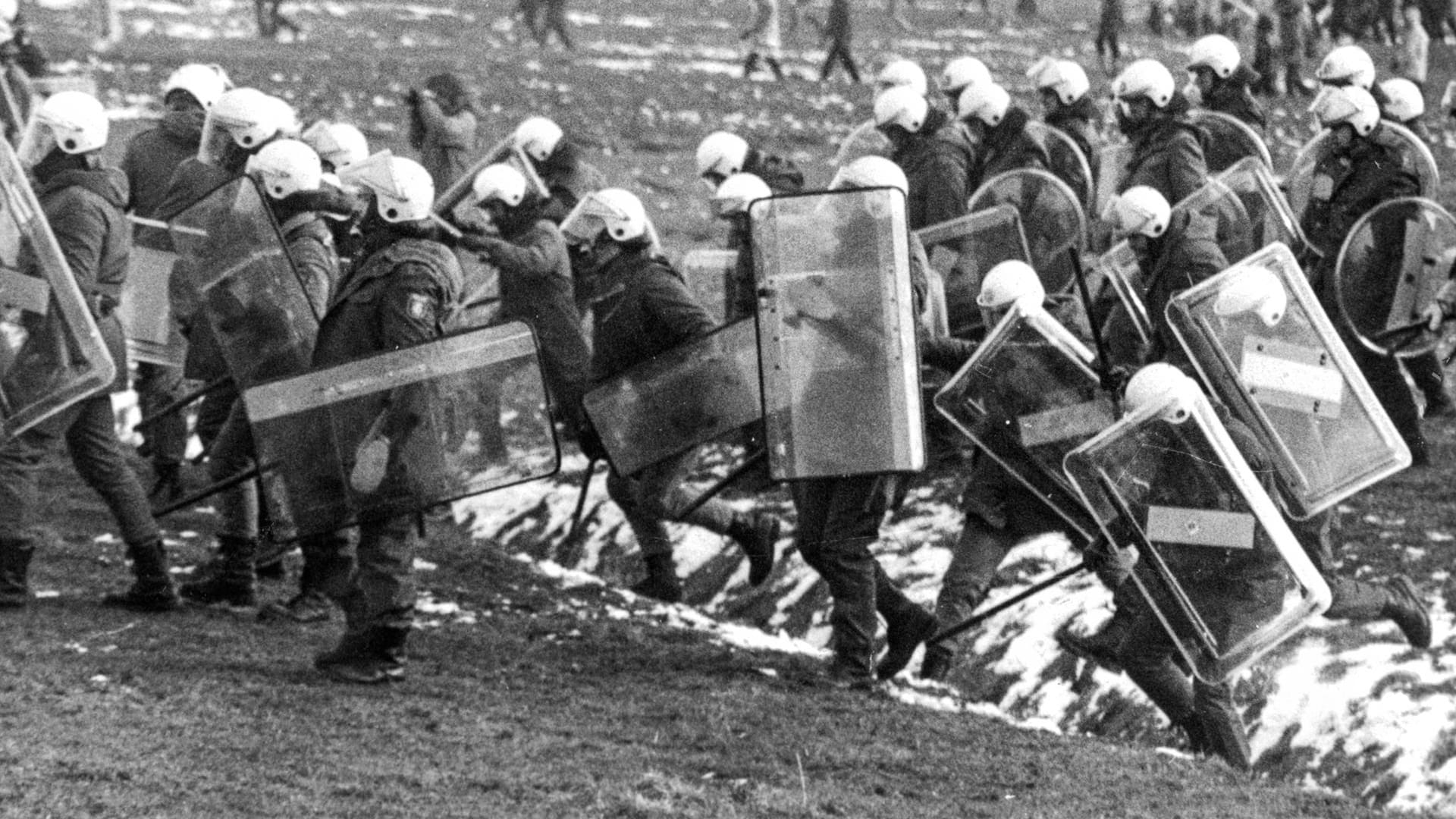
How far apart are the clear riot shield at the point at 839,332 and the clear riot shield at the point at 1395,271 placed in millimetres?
3705

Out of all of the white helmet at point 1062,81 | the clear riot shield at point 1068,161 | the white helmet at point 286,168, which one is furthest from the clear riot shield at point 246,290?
A: the white helmet at point 1062,81

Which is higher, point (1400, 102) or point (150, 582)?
point (1400, 102)

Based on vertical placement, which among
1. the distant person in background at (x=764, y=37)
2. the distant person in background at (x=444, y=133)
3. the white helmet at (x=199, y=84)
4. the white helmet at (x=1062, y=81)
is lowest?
the distant person in background at (x=764, y=37)

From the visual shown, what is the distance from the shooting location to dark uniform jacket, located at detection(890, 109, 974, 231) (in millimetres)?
12586

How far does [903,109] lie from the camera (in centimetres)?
1294

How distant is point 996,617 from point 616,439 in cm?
188

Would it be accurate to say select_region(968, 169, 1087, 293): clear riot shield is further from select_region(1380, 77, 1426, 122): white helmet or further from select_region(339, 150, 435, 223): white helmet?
select_region(339, 150, 435, 223): white helmet

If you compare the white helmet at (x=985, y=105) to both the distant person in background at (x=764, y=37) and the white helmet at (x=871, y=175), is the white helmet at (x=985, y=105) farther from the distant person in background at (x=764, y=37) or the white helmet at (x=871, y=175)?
the distant person in background at (x=764, y=37)

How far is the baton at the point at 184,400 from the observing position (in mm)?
11125

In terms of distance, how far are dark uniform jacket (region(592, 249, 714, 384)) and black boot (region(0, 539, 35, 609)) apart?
90.6 inches

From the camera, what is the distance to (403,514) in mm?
9211

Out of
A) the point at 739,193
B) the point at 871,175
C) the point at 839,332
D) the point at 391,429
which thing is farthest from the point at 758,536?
the point at 391,429

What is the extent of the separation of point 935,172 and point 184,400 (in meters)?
3.71

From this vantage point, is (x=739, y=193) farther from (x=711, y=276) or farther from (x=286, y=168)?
(x=711, y=276)
